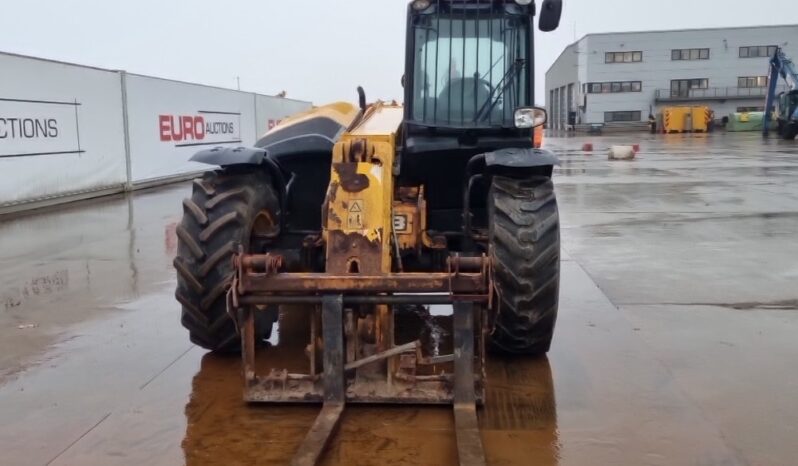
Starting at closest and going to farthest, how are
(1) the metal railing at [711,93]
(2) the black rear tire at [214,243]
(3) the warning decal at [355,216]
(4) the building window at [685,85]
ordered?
(3) the warning decal at [355,216]
(2) the black rear tire at [214,243]
(1) the metal railing at [711,93]
(4) the building window at [685,85]

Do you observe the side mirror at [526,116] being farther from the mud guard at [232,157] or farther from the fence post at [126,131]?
the fence post at [126,131]

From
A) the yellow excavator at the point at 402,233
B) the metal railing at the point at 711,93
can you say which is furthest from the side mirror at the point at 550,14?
the metal railing at the point at 711,93

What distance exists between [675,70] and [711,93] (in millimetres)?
3473

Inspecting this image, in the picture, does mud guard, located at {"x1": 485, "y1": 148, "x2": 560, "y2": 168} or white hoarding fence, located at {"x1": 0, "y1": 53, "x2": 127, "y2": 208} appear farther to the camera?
white hoarding fence, located at {"x1": 0, "y1": 53, "x2": 127, "y2": 208}

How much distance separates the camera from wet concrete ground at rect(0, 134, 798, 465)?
13.5 ft

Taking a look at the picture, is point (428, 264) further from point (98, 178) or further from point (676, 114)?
point (676, 114)

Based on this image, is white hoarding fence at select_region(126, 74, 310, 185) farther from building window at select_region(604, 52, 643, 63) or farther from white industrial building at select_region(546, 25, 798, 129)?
building window at select_region(604, 52, 643, 63)

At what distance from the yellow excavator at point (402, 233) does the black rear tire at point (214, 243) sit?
0.4 inches

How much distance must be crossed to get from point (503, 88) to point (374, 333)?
92.5 inches

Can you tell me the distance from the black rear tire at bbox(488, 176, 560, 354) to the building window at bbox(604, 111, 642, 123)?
62260 mm

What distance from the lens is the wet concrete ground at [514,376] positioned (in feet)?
13.5

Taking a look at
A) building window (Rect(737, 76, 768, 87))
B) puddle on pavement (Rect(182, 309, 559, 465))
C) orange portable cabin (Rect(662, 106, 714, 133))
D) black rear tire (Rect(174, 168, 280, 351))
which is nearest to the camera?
puddle on pavement (Rect(182, 309, 559, 465))

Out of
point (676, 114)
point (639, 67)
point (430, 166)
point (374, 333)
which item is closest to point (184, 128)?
point (430, 166)

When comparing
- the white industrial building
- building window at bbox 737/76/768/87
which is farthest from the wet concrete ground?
building window at bbox 737/76/768/87
